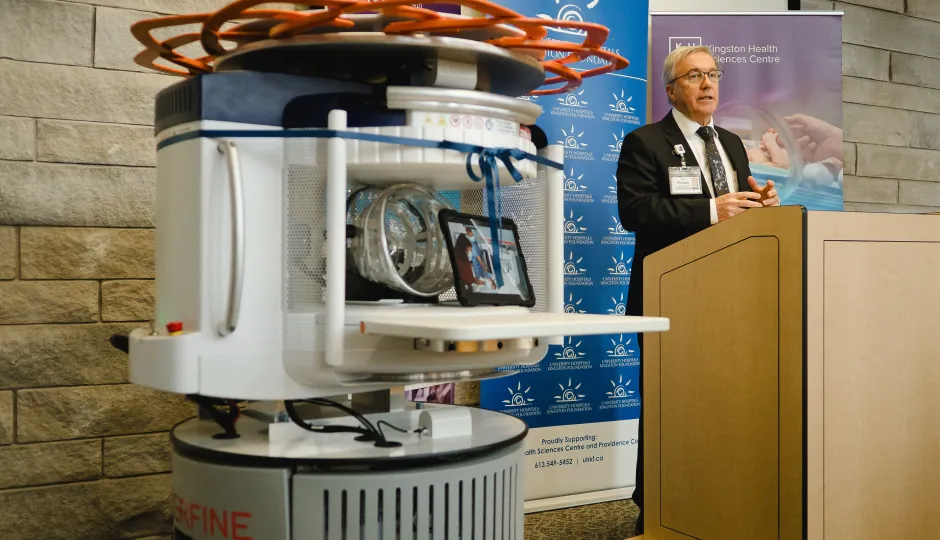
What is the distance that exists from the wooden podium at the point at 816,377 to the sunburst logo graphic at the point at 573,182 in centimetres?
102

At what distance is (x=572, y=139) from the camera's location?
3.09 metres

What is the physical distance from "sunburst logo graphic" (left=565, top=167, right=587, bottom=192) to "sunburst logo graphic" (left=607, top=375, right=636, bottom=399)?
2.37ft

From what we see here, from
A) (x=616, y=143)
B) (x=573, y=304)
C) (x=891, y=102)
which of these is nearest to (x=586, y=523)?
(x=573, y=304)

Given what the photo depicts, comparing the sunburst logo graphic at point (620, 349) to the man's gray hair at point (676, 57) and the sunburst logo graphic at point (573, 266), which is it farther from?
the man's gray hair at point (676, 57)

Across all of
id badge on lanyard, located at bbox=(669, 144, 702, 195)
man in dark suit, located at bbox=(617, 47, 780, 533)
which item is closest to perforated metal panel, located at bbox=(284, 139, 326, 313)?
man in dark suit, located at bbox=(617, 47, 780, 533)

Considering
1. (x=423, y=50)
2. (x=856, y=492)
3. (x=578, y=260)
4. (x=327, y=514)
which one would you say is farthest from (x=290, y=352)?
(x=578, y=260)

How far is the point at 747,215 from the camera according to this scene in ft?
6.47

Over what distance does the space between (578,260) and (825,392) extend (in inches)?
54.5

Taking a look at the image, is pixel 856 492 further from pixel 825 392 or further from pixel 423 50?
pixel 423 50

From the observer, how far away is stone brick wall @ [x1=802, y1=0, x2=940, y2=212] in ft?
13.1

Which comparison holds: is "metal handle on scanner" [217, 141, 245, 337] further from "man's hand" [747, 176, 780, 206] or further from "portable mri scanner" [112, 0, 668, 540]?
"man's hand" [747, 176, 780, 206]

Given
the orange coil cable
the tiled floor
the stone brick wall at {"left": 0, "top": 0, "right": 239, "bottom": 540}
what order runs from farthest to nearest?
the tiled floor < the stone brick wall at {"left": 0, "top": 0, "right": 239, "bottom": 540} < the orange coil cable

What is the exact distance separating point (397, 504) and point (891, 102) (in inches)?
147

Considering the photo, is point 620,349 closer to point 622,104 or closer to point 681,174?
point 681,174
